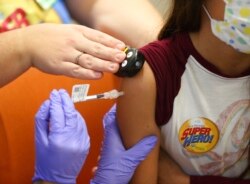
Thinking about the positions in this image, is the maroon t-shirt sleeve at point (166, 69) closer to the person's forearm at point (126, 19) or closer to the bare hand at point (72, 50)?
the bare hand at point (72, 50)

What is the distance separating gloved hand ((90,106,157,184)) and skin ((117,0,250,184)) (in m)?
0.02

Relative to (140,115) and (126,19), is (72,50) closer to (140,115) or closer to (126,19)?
(140,115)

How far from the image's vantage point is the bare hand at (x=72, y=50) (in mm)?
1108

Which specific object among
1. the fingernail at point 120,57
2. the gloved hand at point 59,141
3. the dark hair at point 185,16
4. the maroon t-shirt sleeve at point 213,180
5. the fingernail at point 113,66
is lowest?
the maroon t-shirt sleeve at point 213,180

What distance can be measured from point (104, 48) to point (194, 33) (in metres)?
0.27

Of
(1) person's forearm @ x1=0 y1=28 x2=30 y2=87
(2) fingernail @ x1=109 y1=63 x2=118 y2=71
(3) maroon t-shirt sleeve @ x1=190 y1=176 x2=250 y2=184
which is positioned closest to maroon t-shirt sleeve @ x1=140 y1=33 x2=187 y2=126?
(2) fingernail @ x1=109 y1=63 x2=118 y2=71

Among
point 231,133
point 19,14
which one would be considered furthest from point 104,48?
point 19,14

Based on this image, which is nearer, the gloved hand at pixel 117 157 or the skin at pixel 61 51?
the skin at pixel 61 51

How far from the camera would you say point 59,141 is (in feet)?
3.77

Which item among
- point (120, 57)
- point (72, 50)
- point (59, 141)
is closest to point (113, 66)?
point (120, 57)

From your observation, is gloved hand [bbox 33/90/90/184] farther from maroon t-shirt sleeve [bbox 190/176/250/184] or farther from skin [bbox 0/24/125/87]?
maroon t-shirt sleeve [bbox 190/176/250/184]

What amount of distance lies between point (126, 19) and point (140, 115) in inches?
21.1

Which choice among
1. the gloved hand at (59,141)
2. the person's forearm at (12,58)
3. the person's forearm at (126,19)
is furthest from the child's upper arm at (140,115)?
the person's forearm at (126,19)

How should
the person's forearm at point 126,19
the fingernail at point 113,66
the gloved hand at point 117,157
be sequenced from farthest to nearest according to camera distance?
the person's forearm at point 126,19, the gloved hand at point 117,157, the fingernail at point 113,66
